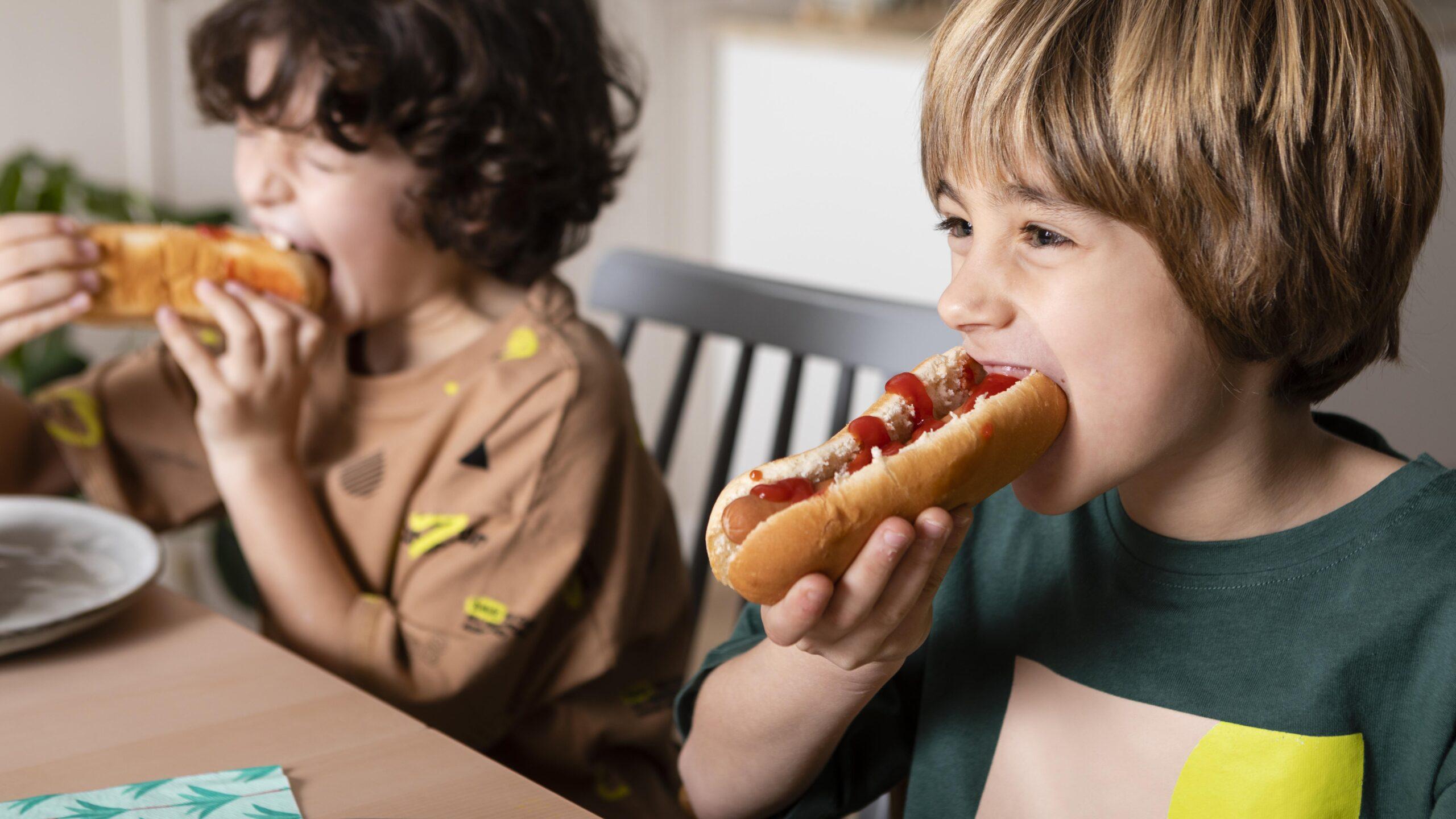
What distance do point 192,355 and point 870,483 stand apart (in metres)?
1.04

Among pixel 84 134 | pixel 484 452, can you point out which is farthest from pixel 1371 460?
pixel 84 134

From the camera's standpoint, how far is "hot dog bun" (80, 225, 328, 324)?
1.62 m

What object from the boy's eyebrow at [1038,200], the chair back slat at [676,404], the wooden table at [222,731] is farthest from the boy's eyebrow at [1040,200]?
the chair back slat at [676,404]

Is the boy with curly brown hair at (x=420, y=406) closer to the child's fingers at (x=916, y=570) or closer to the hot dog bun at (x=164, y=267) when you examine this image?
the hot dog bun at (x=164, y=267)

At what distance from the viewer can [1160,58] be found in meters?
0.83

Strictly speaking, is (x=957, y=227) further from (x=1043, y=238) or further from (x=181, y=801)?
(x=181, y=801)

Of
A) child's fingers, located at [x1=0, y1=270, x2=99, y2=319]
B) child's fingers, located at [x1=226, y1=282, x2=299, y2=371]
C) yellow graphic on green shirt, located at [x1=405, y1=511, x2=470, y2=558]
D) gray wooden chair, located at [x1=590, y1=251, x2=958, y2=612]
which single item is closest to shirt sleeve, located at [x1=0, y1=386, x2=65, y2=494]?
child's fingers, located at [x1=0, y1=270, x2=99, y2=319]

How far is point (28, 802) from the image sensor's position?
2.73 feet

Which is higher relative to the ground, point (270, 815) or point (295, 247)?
point (295, 247)

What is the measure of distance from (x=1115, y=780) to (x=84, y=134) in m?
3.08

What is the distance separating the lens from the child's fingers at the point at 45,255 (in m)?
1.53

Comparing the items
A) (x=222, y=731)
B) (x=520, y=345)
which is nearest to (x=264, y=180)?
(x=520, y=345)

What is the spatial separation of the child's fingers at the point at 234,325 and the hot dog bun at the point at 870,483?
0.90m

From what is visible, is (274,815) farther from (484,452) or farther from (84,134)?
(84,134)
